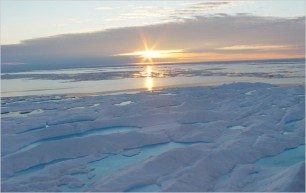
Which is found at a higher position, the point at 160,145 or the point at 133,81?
the point at 133,81

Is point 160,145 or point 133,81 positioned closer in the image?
point 160,145

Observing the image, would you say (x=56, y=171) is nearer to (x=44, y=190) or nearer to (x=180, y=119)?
(x=44, y=190)

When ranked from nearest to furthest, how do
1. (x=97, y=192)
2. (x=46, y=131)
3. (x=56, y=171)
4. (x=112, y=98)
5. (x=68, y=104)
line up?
(x=97, y=192) → (x=56, y=171) → (x=46, y=131) → (x=68, y=104) → (x=112, y=98)

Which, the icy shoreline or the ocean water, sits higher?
the ocean water

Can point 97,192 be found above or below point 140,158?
below

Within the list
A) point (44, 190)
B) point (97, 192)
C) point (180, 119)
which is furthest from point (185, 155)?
point (180, 119)

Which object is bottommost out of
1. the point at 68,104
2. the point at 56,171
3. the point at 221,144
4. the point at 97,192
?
the point at 97,192

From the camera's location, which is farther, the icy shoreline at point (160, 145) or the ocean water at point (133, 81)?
the ocean water at point (133, 81)

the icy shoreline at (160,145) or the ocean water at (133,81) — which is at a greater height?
the ocean water at (133,81)
